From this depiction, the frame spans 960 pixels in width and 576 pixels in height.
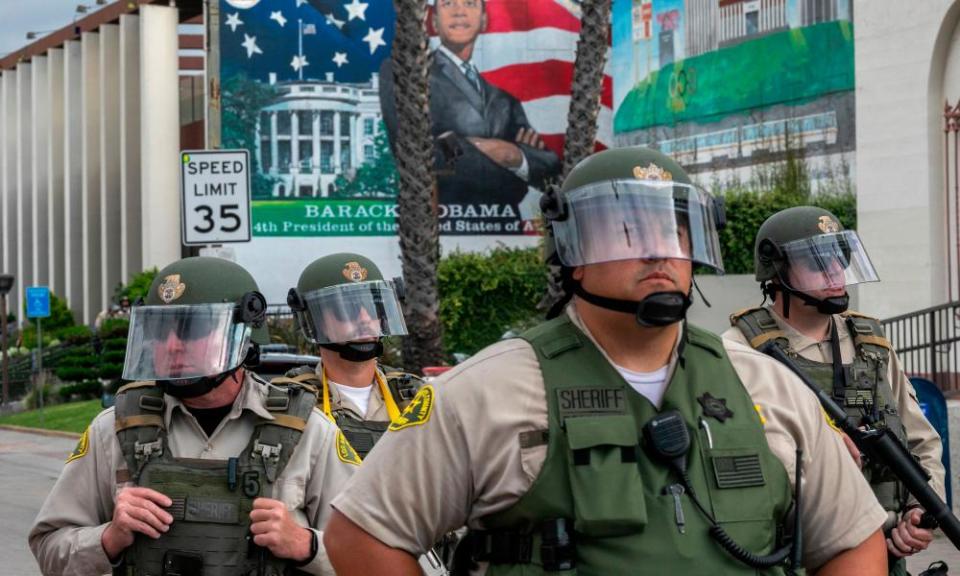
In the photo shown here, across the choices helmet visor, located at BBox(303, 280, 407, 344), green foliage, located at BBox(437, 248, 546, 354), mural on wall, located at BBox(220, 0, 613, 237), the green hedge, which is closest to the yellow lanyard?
helmet visor, located at BBox(303, 280, 407, 344)

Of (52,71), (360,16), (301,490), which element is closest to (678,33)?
(360,16)

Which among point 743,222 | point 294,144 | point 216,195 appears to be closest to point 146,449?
point 216,195

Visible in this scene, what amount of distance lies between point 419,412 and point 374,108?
43.0 meters

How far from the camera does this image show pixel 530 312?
35.8 metres

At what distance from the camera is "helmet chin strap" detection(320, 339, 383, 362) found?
649 cm

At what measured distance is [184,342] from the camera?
14.7 ft

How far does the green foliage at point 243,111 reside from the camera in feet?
146

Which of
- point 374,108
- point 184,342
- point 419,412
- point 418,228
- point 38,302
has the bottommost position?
point 419,412

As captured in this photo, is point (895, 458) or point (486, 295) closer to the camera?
point (895, 458)

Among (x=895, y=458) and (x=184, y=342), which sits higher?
(x=184, y=342)

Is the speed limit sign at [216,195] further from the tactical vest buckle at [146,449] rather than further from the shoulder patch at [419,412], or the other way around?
the shoulder patch at [419,412]

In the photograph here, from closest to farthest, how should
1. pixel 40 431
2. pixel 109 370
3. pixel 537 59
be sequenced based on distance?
pixel 40 431 → pixel 109 370 → pixel 537 59

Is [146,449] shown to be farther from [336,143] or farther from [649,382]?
[336,143]

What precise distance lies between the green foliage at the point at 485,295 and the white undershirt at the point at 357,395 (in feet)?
88.1
